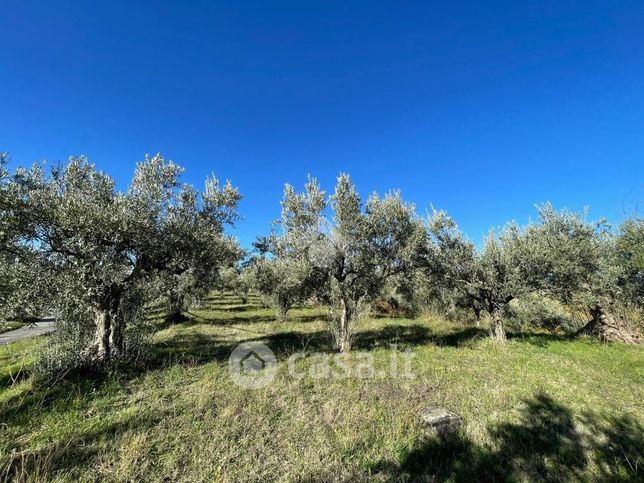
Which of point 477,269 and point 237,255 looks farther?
point 477,269

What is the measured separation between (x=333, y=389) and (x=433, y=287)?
1128cm

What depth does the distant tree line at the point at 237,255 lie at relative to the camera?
8648 millimetres

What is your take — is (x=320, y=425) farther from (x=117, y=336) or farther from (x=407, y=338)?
(x=407, y=338)

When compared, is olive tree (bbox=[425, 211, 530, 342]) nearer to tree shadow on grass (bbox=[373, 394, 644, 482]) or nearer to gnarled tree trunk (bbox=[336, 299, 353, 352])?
gnarled tree trunk (bbox=[336, 299, 353, 352])

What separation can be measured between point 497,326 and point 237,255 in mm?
14903

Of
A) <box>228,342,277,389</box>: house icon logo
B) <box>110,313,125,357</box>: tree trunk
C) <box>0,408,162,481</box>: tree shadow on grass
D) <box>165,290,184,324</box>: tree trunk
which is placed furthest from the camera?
<box>165,290,184,324</box>: tree trunk

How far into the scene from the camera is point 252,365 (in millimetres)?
11695

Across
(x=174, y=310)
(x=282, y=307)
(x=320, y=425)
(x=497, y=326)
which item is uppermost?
(x=282, y=307)

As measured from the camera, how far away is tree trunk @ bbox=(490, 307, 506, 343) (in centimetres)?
1644

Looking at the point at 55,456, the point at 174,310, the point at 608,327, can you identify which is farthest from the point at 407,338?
the point at 174,310

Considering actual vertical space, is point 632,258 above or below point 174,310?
above

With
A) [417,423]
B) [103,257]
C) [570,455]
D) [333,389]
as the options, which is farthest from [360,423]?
[103,257]

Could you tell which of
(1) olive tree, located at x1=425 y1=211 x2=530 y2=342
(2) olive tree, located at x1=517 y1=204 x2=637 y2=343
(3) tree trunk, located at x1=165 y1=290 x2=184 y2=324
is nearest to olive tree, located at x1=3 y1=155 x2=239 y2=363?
(1) olive tree, located at x1=425 y1=211 x2=530 y2=342

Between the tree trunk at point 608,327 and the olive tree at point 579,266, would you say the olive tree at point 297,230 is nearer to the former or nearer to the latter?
the olive tree at point 579,266
